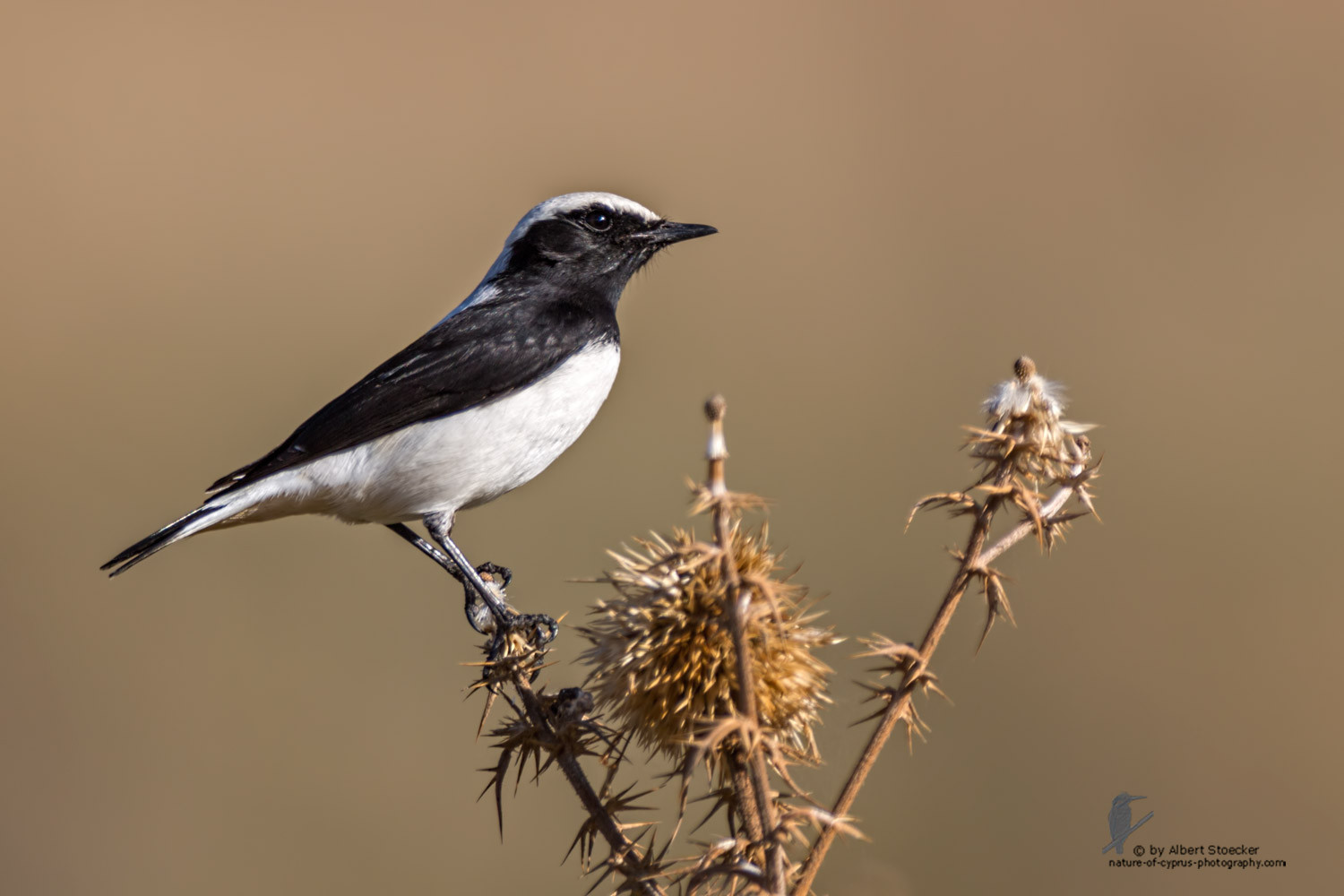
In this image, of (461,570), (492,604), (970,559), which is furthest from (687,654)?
(461,570)

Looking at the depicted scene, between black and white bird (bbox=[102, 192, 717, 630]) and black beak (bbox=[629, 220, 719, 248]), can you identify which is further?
black beak (bbox=[629, 220, 719, 248])

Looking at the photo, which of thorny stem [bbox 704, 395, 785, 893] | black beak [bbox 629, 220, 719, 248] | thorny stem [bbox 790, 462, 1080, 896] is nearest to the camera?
thorny stem [bbox 704, 395, 785, 893]

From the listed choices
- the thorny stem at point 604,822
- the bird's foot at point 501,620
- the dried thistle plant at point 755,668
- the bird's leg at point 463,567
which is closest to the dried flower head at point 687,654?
the dried thistle plant at point 755,668

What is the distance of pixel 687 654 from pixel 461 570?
96.0 inches

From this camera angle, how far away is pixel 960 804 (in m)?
6.08

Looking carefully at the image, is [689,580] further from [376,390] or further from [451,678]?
[451,678]

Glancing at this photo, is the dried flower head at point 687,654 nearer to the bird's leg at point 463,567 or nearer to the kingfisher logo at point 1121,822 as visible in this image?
the kingfisher logo at point 1121,822

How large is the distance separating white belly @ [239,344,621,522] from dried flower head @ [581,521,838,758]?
2.26 m

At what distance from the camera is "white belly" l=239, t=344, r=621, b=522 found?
434 cm

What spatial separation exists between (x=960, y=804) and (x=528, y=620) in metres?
3.51

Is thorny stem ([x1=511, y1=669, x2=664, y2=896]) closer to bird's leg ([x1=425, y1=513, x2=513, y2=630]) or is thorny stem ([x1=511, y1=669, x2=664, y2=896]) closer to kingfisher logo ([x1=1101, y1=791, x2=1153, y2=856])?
kingfisher logo ([x1=1101, y1=791, x2=1153, y2=856])

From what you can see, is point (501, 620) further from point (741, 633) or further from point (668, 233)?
point (668, 233)

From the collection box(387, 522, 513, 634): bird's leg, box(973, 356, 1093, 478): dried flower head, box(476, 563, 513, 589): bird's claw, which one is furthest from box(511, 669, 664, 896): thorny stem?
box(476, 563, 513, 589): bird's claw

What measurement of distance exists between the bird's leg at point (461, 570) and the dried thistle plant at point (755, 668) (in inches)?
70.7
